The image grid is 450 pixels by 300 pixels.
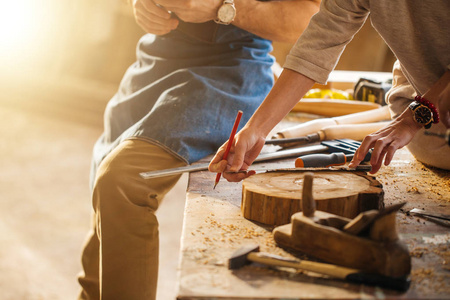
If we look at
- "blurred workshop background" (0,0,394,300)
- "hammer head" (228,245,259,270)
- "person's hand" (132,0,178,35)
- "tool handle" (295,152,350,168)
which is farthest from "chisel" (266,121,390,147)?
"blurred workshop background" (0,0,394,300)

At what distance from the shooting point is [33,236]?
10.3ft

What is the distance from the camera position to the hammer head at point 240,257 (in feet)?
3.03

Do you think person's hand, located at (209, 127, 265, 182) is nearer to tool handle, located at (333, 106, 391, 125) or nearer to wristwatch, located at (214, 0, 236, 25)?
wristwatch, located at (214, 0, 236, 25)

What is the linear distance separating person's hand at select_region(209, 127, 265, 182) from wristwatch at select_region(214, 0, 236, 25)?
56cm

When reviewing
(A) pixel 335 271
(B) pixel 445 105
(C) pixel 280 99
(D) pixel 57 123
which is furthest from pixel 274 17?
(D) pixel 57 123

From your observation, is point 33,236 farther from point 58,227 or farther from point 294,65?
point 294,65

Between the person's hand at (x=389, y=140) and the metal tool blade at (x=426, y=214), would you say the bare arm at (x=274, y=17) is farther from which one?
the metal tool blade at (x=426, y=214)

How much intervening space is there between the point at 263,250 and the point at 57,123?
4.53 m

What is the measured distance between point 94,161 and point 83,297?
485mm

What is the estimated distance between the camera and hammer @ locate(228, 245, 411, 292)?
855mm

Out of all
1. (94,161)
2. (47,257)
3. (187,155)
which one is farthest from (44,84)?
(187,155)

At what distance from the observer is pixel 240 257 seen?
0.93 metres

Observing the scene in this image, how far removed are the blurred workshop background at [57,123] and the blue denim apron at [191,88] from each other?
4.18ft

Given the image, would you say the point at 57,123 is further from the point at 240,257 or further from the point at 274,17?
the point at 240,257
